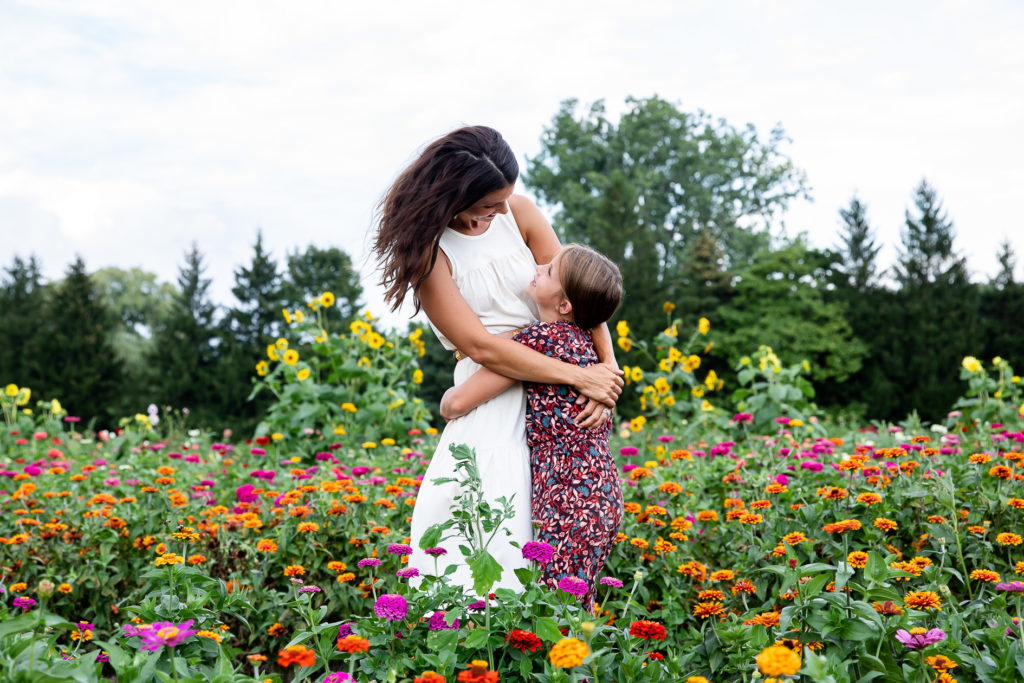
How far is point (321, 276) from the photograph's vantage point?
103ft

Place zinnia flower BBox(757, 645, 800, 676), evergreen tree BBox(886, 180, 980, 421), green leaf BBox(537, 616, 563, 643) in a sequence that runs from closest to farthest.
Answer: zinnia flower BBox(757, 645, 800, 676) < green leaf BBox(537, 616, 563, 643) < evergreen tree BBox(886, 180, 980, 421)

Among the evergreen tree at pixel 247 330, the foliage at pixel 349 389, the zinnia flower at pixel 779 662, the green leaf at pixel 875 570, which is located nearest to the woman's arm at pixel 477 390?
the green leaf at pixel 875 570

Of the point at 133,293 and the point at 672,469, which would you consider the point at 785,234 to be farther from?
the point at 133,293

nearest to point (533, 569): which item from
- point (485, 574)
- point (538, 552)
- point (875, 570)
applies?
point (538, 552)

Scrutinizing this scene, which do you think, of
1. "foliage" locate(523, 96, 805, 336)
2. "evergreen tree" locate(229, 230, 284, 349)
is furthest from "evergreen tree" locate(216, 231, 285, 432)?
"foliage" locate(523, 96, 805, 336)

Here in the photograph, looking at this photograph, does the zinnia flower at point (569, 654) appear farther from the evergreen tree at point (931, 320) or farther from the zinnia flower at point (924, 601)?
the evergreen tree at point (931, 320)

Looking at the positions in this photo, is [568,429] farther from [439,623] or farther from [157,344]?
[157,344]

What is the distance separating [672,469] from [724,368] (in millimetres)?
19843

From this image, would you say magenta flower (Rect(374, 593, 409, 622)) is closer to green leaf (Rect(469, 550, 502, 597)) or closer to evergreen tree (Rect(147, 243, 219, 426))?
green leaf (Rect(469, 550, 502, 597))

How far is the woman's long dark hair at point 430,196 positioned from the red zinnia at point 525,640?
3.18 ft

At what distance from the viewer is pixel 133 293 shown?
3822cm

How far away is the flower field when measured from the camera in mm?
1514

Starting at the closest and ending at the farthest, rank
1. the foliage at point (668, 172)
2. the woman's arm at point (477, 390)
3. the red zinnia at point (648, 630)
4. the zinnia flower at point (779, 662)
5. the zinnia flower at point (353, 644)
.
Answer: the zinnia flower at point (779, 662), the zinnia flower at point (353, 644), the red zinnia at point (648, 630), the woman's arm at point (477, 390), the foliage at point (668, 172)

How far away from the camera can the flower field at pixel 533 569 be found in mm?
1514
